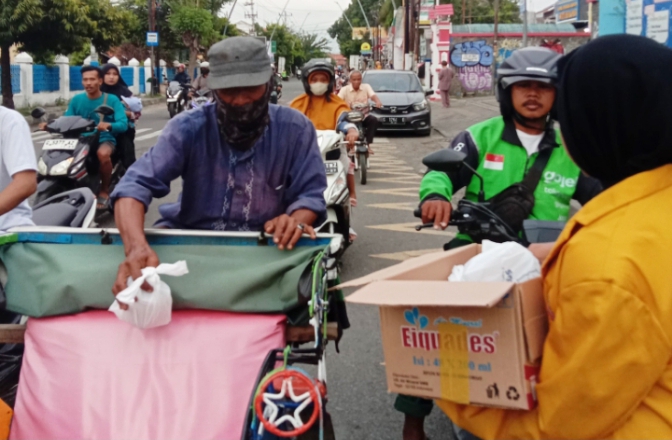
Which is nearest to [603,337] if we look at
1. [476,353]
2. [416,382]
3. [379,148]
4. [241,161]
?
[476,353]

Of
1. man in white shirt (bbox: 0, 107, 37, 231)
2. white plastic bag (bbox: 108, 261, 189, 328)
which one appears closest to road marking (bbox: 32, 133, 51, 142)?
man in white shirt (bbox: 0, 107, 37, 231)

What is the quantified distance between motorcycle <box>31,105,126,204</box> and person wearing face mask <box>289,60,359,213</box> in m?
2.24

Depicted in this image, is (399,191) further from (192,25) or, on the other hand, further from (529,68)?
(192,25)

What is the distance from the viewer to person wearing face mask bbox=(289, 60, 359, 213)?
26.6ft

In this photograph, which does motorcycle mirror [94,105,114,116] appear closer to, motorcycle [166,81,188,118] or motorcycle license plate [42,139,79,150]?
motorcycle license plate [42,139,79,150]

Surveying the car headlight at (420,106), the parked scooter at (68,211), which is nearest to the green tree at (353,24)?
the car headlight at (420,106)

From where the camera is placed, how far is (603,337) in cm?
169

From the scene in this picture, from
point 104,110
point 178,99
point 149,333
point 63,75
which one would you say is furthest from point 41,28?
point 149,333

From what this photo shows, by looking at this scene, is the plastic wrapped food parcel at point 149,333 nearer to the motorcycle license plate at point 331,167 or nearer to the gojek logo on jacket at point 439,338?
the gojek logo on jacket at point 439,338

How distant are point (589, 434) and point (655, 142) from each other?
658 millimetres

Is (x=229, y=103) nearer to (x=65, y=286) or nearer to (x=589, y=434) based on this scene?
(x=65, y=286)

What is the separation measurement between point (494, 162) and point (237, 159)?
1128 mm

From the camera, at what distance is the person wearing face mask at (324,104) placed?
8.10m

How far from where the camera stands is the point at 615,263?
1679 millimetres
